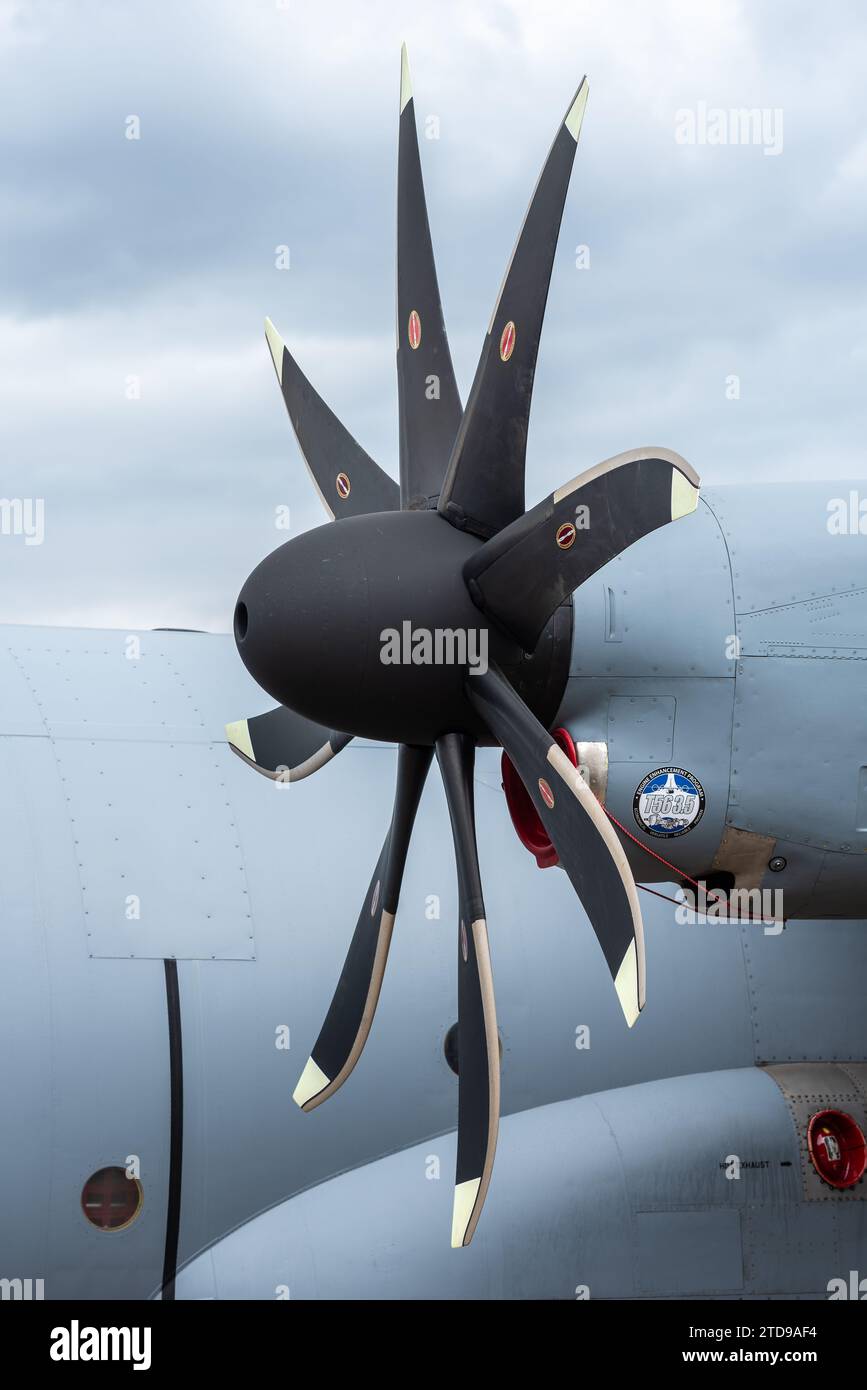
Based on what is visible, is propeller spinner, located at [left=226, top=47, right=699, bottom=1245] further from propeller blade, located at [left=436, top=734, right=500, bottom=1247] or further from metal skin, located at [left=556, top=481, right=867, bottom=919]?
metal skin, located at [left=556, top=481, right=867, bottom=919]

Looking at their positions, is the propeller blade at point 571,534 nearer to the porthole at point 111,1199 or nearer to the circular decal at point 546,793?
the circular decal at point 546,793

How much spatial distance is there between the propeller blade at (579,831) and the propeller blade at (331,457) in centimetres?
167

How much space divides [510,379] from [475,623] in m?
1.09

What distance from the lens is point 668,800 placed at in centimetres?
702

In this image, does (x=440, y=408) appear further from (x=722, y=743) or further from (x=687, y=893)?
(x=687, y=893)

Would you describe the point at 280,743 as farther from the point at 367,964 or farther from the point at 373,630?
the point at 373,630

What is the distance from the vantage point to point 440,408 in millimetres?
7539

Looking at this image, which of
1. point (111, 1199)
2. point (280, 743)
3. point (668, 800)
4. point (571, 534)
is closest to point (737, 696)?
point (668, 800)

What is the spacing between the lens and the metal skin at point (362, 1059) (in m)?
8.06

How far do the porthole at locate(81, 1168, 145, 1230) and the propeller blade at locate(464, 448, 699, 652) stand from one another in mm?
3716

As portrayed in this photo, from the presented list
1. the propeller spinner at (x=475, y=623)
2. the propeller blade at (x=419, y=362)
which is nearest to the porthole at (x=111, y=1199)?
the propeller spinner at (x=475, y=623)

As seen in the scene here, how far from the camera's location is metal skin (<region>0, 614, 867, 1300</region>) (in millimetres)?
8062

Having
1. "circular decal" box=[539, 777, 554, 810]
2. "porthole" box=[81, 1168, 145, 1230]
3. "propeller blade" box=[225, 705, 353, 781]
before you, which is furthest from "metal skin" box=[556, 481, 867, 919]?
"porthole" box=[81, 1168, 145, 1230]
